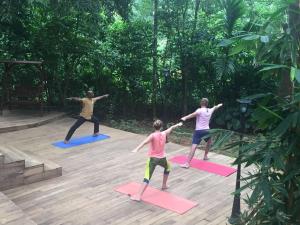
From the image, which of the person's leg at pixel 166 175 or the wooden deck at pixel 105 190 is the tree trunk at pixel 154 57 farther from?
the person's leg at pixel 166 175

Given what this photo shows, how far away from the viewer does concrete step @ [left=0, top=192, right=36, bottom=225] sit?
14.2ft

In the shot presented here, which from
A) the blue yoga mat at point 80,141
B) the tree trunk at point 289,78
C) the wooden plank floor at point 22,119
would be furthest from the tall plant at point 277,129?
the wooden plank floor at point 22,119

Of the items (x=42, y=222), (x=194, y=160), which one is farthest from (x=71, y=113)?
(x=42, y=222)

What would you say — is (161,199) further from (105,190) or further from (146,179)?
(105,190)

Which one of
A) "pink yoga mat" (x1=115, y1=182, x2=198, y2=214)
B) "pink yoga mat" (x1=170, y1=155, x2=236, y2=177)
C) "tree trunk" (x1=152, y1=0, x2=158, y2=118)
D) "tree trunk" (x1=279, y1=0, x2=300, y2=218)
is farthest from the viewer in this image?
"tree trunk" (x1=152, y1=0, x2=158, y2=118)

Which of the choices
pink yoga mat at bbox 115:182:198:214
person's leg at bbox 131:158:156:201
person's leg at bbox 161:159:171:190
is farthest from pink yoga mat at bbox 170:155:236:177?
person's leg at bbox 131:158:156:201

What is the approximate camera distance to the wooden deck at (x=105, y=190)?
16.8 ft

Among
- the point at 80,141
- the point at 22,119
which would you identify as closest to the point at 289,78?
the point at 80,141

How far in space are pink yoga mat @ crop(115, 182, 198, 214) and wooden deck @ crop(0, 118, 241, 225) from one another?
0.11 metres

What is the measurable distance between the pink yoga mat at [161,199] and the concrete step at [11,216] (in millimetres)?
1736

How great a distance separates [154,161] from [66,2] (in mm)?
4566

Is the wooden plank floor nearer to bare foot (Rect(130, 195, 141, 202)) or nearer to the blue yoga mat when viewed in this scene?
the blue yoga mat

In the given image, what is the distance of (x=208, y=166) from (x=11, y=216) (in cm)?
387

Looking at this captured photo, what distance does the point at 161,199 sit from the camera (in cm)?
567
